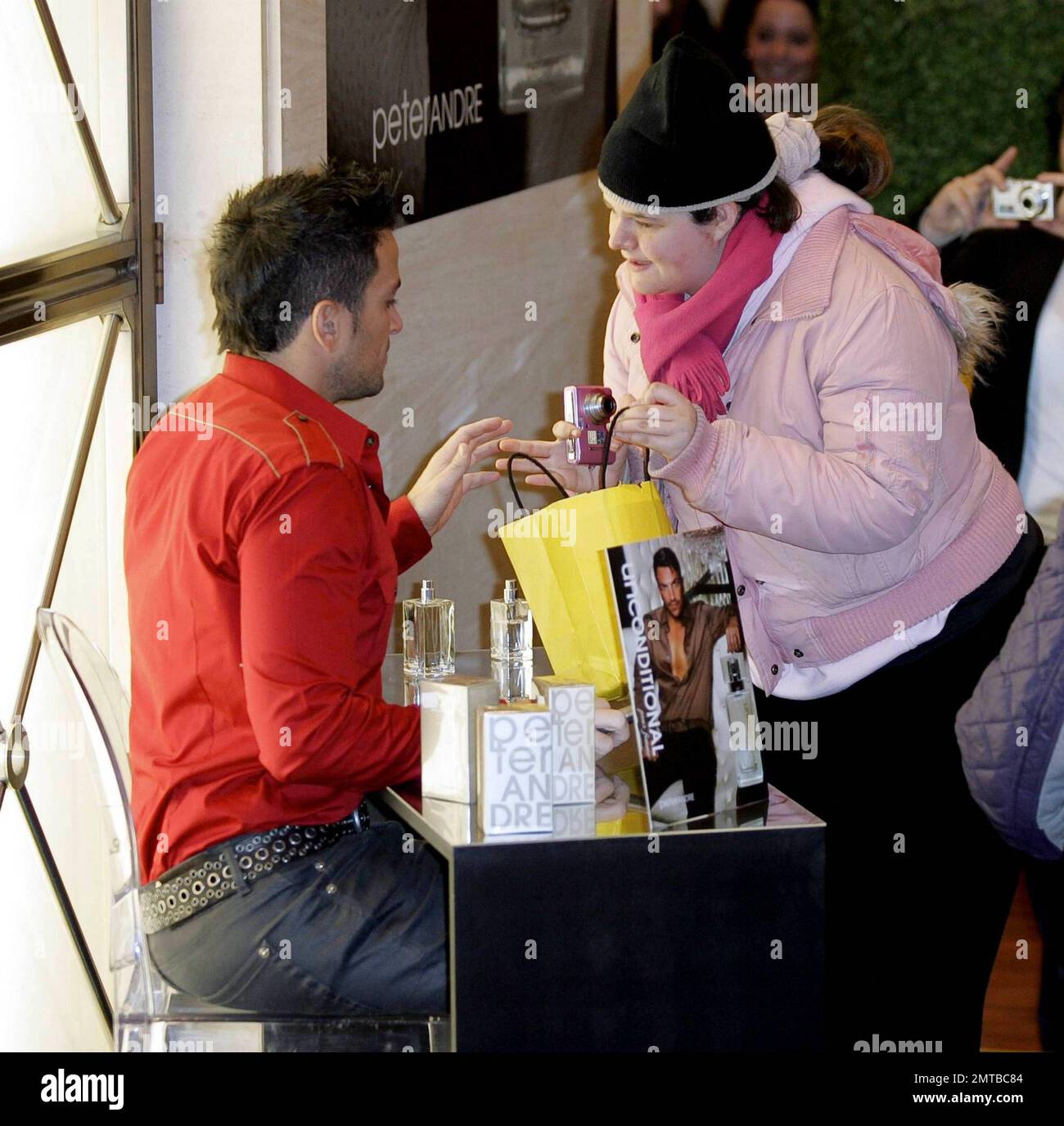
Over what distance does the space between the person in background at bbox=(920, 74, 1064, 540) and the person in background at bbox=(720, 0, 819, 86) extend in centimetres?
54

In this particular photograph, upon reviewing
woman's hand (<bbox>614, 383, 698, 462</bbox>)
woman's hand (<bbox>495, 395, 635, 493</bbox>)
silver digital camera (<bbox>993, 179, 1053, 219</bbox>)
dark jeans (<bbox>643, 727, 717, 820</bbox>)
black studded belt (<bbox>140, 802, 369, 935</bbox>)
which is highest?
woman's hand (<bbox>614, 383, 698, 462</bbox>)

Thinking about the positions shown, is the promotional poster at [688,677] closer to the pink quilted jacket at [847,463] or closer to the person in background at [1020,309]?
the pink quilted jacket at [847,463]

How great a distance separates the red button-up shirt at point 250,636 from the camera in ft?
4.66

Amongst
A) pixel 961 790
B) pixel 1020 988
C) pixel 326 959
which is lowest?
pixel 1020 988

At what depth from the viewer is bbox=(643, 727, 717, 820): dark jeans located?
1.32m

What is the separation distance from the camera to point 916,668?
183 centimetres

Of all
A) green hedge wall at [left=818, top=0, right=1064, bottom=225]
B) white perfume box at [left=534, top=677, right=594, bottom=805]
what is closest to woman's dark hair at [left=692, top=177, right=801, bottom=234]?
white perfume box at [left=534, top=677, right=594, bottom=805]

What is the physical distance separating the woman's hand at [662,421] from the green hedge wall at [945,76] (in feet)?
7.75

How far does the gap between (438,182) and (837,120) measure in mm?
1379

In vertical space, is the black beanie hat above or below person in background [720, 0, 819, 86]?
above

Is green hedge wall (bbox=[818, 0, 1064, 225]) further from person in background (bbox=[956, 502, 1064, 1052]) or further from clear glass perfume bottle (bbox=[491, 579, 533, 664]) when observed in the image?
person in background (bbox=[956, 502, 1064, 1052])

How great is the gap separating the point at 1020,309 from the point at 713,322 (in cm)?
177
